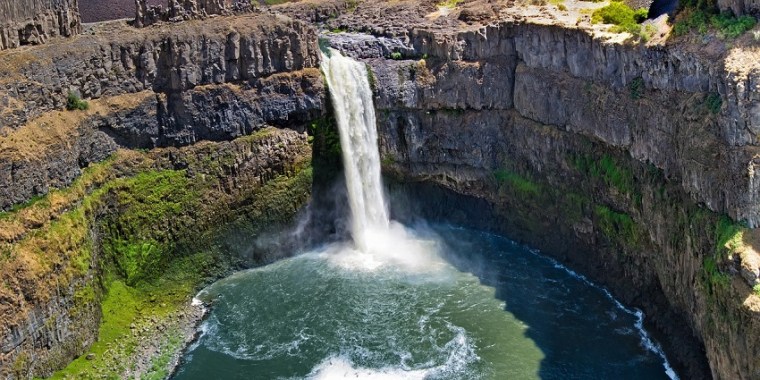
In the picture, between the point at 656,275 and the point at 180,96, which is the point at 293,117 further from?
the point at 656,275

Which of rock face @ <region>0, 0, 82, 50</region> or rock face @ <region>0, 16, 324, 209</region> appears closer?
rock face @ <region>0, 16, 324, 209</region>

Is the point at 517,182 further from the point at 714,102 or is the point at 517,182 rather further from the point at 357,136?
the point at 714,102

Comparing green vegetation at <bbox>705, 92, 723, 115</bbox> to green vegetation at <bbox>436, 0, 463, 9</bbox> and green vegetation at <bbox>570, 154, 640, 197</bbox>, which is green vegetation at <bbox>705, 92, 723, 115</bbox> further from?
green vegetation at <bbox>436, 0, 463, 9</bbox>

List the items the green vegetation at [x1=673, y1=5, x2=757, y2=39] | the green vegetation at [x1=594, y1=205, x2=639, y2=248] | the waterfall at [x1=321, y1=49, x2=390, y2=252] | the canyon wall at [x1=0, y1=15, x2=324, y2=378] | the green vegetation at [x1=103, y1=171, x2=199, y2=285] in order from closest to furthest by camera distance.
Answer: the green vegetation at [x1=673, y1=5, x2=757, y2=39], the canyon wall at [x1=0, y1=15, x2=324, y2=378], the green vegetation at [x1=594, y1=205, x2=639, y2=248], the green vegetation at [x1=103, y1=171, x2=199, y2=285], the waterfall at [x1=321, y1=49, x2=390, y2=252]

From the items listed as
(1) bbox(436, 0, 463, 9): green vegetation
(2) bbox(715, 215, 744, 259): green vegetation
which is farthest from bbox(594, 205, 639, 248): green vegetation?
(1) bbox(436, 0, 463, 9): green vegetation

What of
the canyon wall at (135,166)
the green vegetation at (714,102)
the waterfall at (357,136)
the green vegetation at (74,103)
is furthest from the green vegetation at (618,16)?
the green vegetation at (74,103)

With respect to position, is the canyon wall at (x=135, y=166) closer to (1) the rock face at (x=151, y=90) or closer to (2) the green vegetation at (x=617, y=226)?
(1) the rock face at (x=151, y=90)
